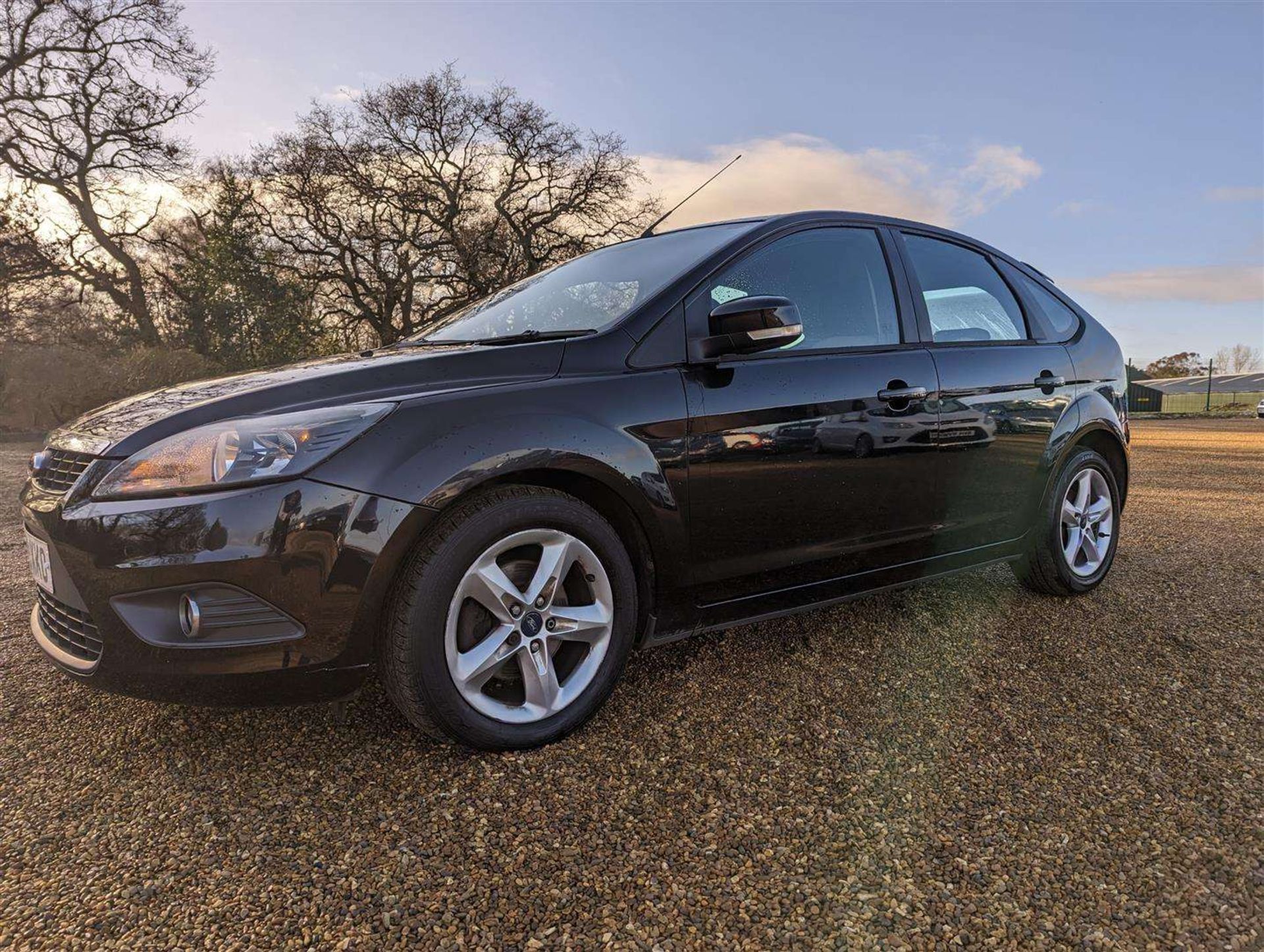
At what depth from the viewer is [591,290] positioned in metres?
3.04

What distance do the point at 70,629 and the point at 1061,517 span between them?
3787 mm

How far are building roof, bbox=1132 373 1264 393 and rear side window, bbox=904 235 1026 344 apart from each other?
287 feet

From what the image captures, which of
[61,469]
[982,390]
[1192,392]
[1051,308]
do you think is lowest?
[1192,392]

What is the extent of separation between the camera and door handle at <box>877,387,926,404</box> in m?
2.92

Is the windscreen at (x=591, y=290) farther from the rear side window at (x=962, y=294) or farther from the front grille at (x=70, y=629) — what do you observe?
the front grille at (x=70, y=629)

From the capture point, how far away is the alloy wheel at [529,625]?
2146mm

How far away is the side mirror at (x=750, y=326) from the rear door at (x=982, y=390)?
0.97 meters

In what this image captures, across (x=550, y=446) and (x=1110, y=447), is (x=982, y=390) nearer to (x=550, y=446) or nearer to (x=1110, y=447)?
(x=1110, y=447)

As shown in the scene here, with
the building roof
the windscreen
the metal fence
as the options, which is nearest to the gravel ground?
the windscreen

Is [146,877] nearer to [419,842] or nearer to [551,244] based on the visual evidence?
[419,842]

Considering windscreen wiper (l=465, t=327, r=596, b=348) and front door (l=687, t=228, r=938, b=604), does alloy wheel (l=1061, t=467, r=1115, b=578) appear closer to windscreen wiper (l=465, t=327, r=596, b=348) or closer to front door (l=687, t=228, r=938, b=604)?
front door (l=687, t=228, r=938, b=604)

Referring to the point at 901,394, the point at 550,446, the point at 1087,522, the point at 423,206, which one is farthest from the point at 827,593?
the point at 423,206

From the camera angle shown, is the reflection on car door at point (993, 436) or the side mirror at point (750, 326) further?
the reflection on car door at point (993, 436)

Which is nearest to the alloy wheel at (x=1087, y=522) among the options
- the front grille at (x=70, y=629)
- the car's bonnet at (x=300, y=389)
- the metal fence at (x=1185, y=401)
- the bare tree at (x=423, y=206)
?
the car's bonnet at (x=300, y=389)
